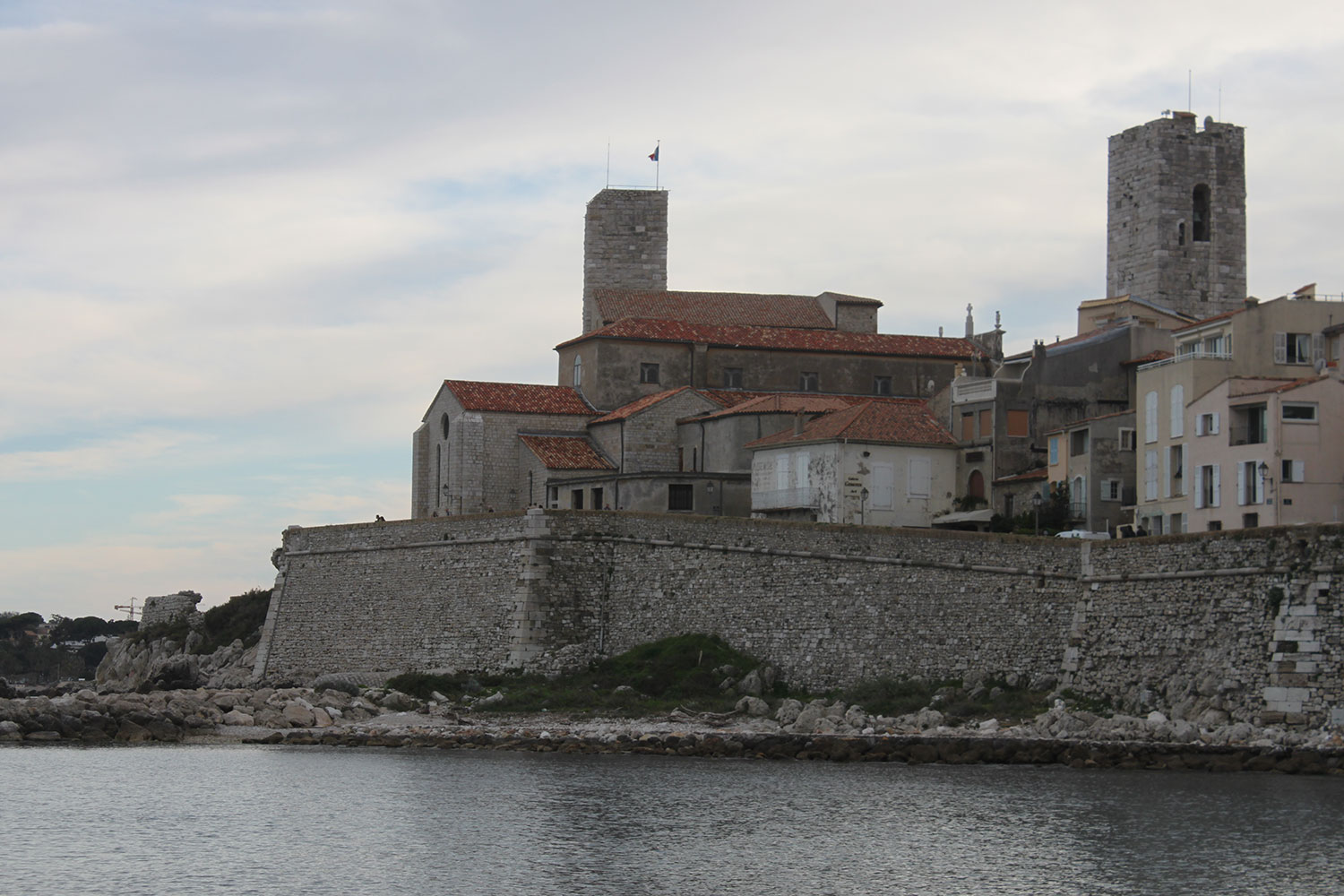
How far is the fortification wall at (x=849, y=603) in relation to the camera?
96.5 ft

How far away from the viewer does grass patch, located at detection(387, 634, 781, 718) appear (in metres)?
36.0

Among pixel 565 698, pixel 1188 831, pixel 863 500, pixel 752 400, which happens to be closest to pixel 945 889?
pixel 1188 831

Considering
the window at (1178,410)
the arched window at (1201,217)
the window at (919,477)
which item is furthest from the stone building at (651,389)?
the window at (1178,410)

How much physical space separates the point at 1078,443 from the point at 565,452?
44.4ft

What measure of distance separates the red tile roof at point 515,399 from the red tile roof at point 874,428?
637 cm

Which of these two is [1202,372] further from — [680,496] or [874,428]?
[680,496]

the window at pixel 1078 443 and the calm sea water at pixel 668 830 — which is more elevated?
the window at pixel 1078 443

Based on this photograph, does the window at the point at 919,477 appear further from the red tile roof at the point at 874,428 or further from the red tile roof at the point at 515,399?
the red tile roof at the point at 515,399

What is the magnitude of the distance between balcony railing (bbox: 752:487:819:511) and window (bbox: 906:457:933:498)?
234cm

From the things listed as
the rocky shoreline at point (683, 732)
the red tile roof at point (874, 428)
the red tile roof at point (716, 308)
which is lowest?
the rocky shoreline at point (683, 732)

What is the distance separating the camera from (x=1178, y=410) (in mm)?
37844

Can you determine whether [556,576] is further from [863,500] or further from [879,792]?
[879,792]

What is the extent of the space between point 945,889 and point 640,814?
638cm

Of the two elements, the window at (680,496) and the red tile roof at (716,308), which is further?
the red tile roof at (716,308)
